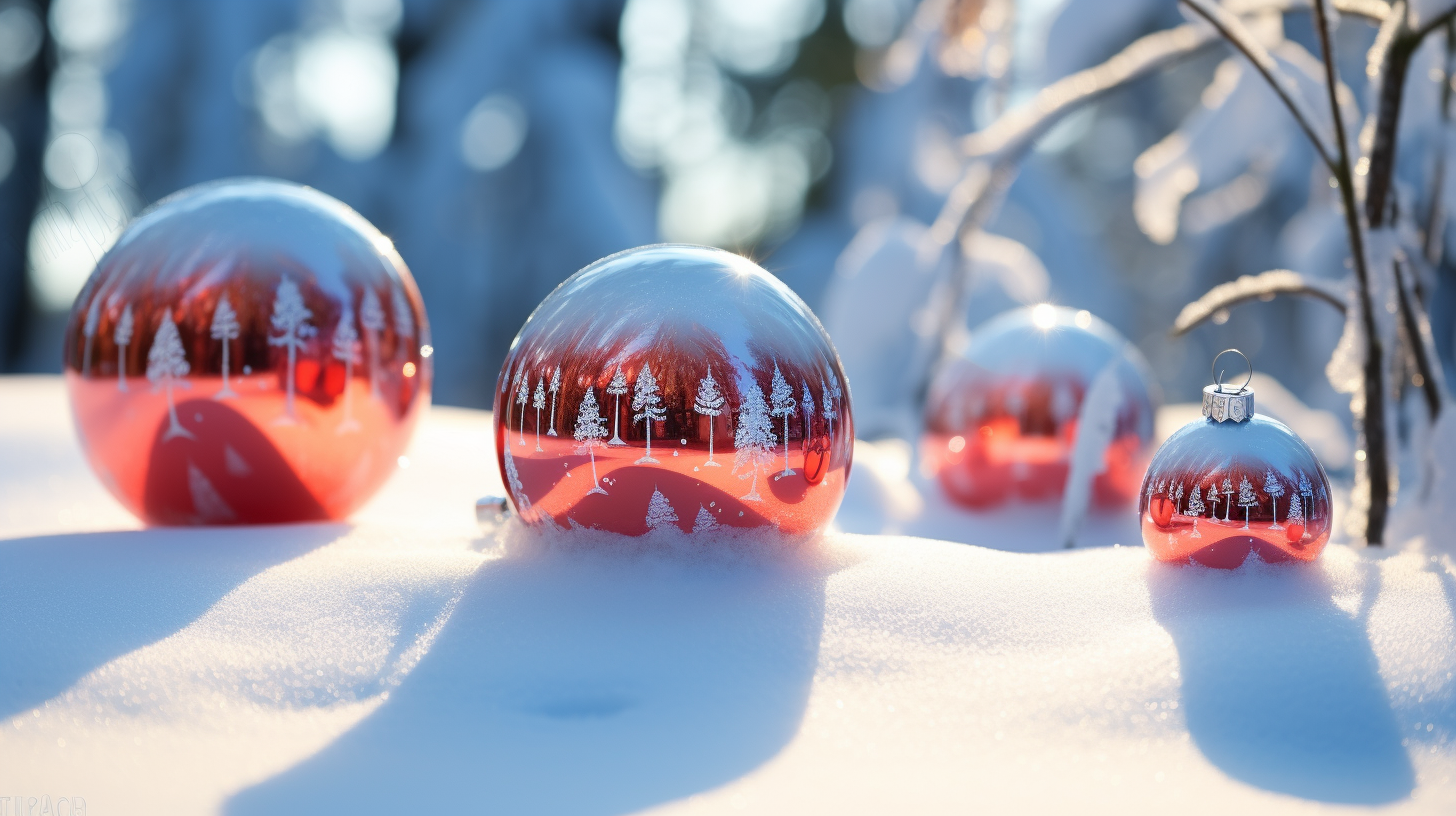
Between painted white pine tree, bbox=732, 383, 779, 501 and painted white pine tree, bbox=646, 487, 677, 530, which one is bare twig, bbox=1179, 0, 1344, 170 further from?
painted white pine tree, bbox=646, 487, 677, 530

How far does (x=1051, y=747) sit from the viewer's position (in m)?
1.22

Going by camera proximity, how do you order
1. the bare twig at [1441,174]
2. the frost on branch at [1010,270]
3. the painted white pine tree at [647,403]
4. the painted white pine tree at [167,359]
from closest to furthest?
the painted white pine tree at [647,403], the painted white pine tree at [167,359], the bare twig at [1441,174], the frost on branch at [1010,270]

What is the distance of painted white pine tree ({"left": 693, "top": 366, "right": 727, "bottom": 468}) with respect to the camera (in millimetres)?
1604

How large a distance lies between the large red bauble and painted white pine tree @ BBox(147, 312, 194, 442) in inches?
64.2

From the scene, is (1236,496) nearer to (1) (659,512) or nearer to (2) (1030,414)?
(1) (659,512)

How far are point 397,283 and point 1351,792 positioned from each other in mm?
1728

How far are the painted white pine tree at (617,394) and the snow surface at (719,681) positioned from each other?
0.59ft

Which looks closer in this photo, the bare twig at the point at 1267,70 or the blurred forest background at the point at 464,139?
the bare twig at the point at 1267,70

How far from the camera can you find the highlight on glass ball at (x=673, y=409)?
→ 63.4 inches


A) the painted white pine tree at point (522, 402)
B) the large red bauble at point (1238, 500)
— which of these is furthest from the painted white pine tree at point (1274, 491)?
the painted white pine tree at point (522, 402)

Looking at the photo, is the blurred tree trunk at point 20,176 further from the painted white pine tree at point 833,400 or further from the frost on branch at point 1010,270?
the painted white pine tree at point 833,400

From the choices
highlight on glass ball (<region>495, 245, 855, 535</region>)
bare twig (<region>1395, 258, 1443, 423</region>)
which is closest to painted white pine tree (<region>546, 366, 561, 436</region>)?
highlight on glass ball (<region>495, 245, 855, 535</region>)

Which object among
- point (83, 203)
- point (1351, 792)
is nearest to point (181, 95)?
point (83, 203)

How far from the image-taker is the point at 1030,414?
270 cm
